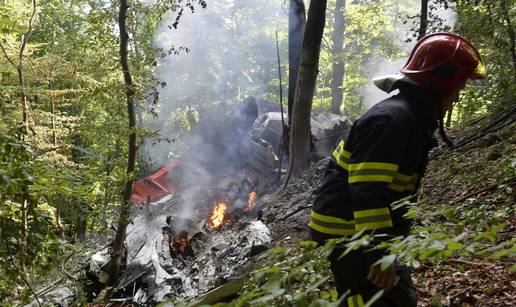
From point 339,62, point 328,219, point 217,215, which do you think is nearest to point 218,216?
point 217,215

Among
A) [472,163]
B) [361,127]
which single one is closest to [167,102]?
[472,163]

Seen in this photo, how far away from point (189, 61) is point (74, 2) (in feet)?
33.3

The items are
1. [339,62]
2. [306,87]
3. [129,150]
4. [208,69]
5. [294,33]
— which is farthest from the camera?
[208,69]

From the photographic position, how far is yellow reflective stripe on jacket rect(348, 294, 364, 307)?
2.48 m

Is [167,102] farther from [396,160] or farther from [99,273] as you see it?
[396,160]

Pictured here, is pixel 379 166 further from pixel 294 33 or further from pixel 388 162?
pixel 294 33

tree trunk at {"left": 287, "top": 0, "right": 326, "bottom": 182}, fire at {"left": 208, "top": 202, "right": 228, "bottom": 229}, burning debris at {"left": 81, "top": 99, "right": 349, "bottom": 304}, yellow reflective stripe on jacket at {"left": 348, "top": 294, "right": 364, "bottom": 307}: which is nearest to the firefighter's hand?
yellow reflective stripe on jacket at {"left": 348, "top": 294, "right": 364, "bottom": 307}

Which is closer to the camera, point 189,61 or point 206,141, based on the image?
point 206,141

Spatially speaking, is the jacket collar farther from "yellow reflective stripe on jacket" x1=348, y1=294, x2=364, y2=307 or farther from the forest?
"yellow reflective stripe on jacket" x1=348, y1=294, x2=364, y2=307

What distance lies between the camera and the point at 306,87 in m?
11.3

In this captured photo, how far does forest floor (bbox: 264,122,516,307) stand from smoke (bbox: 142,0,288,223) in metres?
13.8

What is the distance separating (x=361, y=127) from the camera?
239 cm

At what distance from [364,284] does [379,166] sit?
30.6 inches

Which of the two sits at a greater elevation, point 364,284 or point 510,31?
point 510,31
